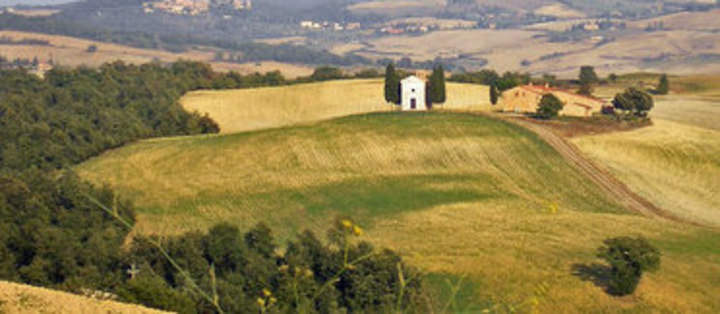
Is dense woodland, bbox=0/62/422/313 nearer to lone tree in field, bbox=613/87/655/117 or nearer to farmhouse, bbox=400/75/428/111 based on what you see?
farmhouse, bbox=400/75/428/111

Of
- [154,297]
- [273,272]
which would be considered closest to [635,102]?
[273,272]

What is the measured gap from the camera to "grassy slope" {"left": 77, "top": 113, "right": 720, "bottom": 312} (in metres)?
58.4

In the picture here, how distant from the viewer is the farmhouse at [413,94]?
448 ft

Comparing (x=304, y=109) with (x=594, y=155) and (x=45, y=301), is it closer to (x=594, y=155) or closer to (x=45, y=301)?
(x=594, y=155)

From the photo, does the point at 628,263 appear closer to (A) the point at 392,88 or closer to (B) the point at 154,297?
(B) the point at 154,297

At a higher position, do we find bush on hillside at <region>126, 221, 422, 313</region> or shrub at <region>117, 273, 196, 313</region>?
shrub at <region>117, 273, 196, 313</region>

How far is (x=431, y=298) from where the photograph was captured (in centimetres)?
5159

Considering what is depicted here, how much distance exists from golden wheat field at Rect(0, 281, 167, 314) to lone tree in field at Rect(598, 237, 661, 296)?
34.6m

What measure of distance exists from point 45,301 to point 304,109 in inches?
4667

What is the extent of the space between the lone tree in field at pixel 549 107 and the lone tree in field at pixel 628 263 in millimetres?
56495

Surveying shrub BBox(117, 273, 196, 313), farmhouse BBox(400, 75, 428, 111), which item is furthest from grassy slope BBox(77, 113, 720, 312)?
shrub BBox(117, 273, 196, 313)

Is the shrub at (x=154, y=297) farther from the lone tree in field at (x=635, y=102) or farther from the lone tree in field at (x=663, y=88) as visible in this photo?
the lone tree in field at (x=663, y=88)

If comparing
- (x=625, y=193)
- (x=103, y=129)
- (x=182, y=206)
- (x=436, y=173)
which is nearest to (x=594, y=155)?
(x=625, y=193)

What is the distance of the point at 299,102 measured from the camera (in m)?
153
